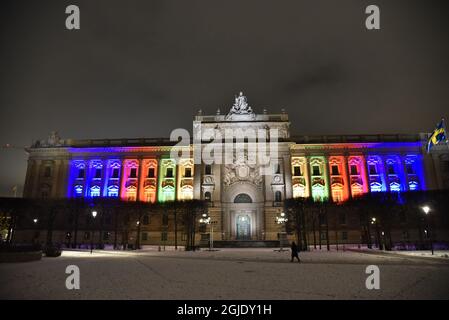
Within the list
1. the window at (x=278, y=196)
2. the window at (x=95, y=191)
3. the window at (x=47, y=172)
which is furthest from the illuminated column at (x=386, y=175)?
the window at (x=47, y=172)

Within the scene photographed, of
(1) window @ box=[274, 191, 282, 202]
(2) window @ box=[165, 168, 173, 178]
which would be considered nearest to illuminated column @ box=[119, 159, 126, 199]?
(2) window @ box=[165, 168, 173, 178]

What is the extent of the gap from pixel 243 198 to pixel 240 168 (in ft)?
19.3

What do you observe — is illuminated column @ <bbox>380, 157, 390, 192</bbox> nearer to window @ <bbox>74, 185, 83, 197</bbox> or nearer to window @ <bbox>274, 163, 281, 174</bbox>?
window @ <bbox>274, 163, 281, 174</bbox>

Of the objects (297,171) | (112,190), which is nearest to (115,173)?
(112,190)

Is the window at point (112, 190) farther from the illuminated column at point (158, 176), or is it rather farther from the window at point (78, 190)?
the illuminated column at point (158, 176)

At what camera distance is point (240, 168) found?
2344 inches

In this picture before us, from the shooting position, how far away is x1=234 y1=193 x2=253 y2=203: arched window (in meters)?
58.5

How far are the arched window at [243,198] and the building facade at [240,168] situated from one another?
196mm

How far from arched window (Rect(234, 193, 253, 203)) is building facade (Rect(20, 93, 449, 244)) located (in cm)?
20

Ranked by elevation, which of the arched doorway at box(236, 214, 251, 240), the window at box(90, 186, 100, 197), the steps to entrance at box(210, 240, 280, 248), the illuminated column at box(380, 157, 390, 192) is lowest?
the steps to entrance at box(210, 240, 280, 248)

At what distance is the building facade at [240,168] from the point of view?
58594mm
